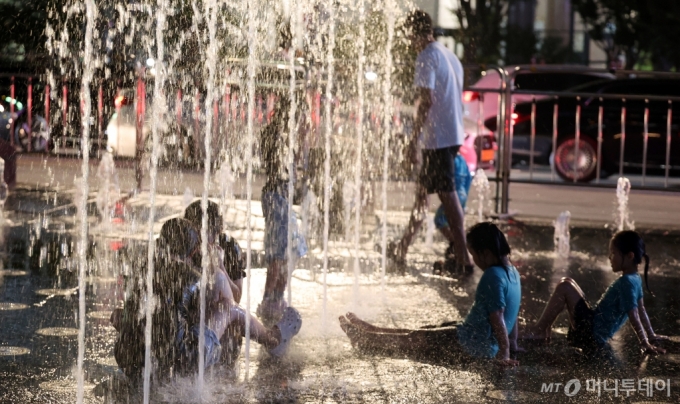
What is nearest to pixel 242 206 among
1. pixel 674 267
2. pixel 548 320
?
pixel 674 267

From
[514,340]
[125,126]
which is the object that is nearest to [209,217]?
[514,340]

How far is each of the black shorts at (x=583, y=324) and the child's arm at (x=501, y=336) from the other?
613 mm

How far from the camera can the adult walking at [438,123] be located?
7742 mm

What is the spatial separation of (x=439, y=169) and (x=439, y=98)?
503mm

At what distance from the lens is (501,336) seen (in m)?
5.16

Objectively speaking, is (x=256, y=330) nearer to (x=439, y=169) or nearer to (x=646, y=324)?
(x=646, y=324)

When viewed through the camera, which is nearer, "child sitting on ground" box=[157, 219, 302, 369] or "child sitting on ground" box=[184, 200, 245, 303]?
"child sitting on ground" box=[157, 219, 302, 369]

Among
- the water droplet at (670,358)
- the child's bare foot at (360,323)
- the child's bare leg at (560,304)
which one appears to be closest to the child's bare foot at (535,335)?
the child's bare leg at (560,304)

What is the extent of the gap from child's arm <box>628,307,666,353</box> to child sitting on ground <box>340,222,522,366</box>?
591 millimetres

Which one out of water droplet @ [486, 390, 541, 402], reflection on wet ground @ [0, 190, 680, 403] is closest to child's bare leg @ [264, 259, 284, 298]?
reflection on wet ground @ [0, 190, 680, 403]

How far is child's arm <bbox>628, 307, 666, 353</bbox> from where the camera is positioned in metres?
5.46

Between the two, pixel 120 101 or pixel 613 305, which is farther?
pixel 120 101

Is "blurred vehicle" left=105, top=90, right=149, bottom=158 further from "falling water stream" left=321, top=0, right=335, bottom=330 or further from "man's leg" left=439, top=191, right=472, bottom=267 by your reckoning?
"man's leg" left=439, top=191, right=472, bottom=267

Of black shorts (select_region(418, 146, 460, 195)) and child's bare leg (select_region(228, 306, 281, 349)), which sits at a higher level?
black shorts (select_region(418, 146, 460, 195))
